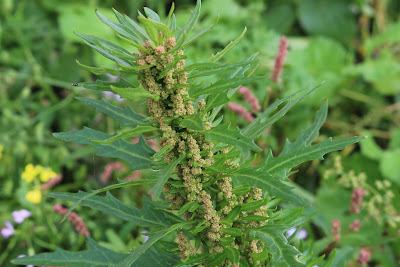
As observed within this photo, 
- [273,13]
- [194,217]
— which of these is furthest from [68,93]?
[194,217]

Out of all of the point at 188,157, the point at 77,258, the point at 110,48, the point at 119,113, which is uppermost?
the point at 110,48

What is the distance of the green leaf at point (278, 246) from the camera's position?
0.79 m

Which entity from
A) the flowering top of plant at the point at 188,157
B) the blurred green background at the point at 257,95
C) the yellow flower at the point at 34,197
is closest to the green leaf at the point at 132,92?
the flowering top of plant at the point at 188,157

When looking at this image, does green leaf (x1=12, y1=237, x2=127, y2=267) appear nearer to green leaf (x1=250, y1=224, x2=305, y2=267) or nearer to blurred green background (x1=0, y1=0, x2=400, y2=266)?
green leaf (x1=250, y1=224, x2=305, y2=267)

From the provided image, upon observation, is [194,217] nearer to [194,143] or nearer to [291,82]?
[194,143]

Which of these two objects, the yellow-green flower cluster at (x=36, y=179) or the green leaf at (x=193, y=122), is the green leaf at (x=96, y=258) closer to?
the green leaf at (x=193, y=122)

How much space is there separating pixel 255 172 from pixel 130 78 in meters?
2.01

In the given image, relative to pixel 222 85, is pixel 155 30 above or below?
above

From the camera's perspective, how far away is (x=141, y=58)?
730 millimetres

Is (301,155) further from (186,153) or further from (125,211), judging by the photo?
(125,211)

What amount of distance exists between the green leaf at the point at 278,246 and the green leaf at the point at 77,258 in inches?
12.4

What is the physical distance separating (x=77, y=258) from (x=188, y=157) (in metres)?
0.36

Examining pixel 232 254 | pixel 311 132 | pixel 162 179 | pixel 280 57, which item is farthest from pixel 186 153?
pixel 280 57

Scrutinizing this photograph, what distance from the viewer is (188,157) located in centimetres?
78
